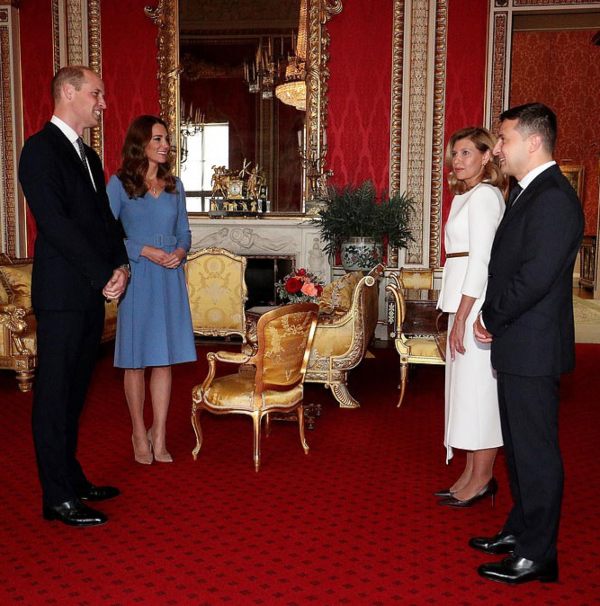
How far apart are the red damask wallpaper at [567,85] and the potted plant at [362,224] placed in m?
8.25

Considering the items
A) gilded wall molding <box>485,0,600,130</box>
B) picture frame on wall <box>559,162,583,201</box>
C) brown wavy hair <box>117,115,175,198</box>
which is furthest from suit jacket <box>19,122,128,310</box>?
picture frame on wall <box>559,162,583,201</box>

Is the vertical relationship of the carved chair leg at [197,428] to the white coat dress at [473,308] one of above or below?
below

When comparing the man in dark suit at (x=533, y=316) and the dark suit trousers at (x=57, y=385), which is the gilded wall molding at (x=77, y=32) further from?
the man in dark suit at (x=533, y=316)

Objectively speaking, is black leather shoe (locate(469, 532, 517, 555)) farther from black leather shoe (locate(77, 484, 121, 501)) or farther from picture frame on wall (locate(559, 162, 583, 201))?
picture frame on wall (locate(559, 162, 583, 201))

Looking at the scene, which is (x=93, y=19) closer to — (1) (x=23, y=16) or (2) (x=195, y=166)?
(1) (x=23, y=16)

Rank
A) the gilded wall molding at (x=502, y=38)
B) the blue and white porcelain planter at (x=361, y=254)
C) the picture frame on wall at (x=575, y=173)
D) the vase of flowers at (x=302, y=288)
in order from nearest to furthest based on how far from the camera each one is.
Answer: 1. the vase of flowers at (x=302, y=288)
2. the blue and white porcelain planter at (x=361, y=254)
3. the gilded wall molding at (x=502, y=38)
4. the picture frame on wall at (x=575, y=173)

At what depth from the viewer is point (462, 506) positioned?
3.37 m

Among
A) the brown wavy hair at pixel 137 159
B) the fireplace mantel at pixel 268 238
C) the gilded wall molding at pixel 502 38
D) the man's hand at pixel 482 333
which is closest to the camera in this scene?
the man's hand at pixel 482 333

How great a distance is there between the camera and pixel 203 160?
8.43 m

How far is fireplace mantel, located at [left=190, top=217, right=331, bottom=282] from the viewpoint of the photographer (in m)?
8.06

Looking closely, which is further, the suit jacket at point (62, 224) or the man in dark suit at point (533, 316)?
the suit jacket at point (62, 224)

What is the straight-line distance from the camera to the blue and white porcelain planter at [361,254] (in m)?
7.27

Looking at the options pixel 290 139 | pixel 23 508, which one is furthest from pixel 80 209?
pixel 290 139

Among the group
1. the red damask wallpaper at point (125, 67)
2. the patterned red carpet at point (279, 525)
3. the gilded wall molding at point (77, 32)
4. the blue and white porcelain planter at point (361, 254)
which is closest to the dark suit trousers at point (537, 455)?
the patterned red carpet at point (279, 525)
